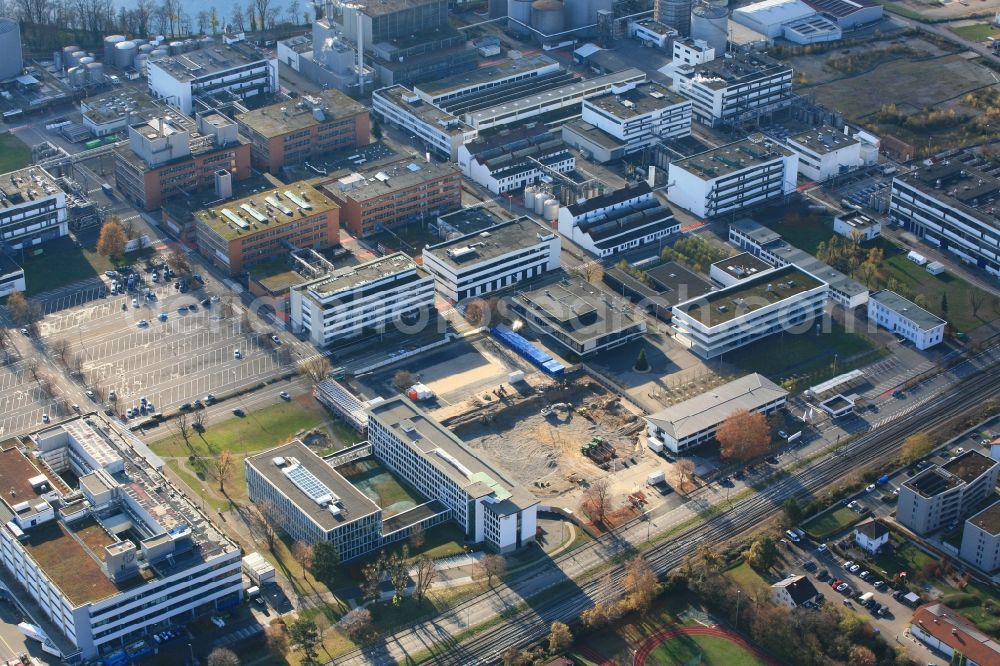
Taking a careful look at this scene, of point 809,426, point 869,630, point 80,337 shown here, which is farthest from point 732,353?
point 80,337

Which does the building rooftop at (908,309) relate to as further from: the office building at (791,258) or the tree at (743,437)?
the tree at (743,437)

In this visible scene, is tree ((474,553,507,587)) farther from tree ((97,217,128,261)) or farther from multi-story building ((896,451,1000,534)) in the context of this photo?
tree ((97,217,128,261))

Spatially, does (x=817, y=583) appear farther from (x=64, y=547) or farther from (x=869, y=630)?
(x=64, y=547)

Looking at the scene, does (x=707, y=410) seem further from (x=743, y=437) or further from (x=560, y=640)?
(x=560, y=640)

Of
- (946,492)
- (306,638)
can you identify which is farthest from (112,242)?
(946,492)

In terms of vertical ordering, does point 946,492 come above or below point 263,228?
below

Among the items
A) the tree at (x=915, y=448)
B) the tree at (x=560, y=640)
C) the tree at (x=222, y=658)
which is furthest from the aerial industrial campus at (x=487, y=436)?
the tree at (x=222, y=658)

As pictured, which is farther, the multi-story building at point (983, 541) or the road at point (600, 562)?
the multi-story building at point (983, 541)
